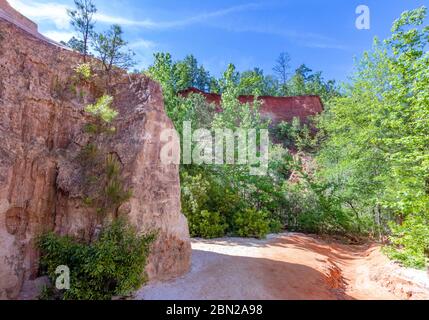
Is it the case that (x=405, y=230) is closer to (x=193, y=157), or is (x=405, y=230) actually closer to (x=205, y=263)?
(x=205, y=263)

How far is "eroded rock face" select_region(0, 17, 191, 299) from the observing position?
18.0ft

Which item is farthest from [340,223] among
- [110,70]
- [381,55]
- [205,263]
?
[110,70]

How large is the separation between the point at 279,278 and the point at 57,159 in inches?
224

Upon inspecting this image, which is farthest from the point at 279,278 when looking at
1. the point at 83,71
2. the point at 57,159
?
the point at 83,71

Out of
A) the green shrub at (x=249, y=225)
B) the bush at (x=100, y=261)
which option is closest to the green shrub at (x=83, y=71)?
the bush at (x=100, y=261)

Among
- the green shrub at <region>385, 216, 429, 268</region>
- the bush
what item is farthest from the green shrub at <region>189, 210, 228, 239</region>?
the green shrub at <region>385, 216, 429, 268</region>

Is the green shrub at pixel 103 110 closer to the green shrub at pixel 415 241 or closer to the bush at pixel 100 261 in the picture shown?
the bush at pixel 100 261

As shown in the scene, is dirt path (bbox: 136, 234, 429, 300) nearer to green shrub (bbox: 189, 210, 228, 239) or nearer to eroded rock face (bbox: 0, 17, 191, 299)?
eroded rock face (bbox: 0, 17, 191, 299)

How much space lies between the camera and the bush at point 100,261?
509 cm

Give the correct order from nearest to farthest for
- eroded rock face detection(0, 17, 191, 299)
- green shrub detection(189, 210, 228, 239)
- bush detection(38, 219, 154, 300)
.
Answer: bush detection(38, 219, 154, 300), eroded rock face detection(0, 17, 191, 299), green shrub detection(189, 210, 228, 239)

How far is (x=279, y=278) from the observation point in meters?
6.73

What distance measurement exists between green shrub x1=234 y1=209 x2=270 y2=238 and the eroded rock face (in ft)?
16.5

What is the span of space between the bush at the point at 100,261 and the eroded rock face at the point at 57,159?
433 millimetres

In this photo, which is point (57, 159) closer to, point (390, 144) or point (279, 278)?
point (279, 278)
